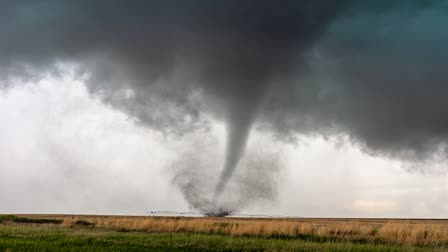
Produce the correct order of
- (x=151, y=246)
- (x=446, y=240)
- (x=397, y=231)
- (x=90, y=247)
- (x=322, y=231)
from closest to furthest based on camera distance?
(x=90, y=247) → (x=151, y=246) → (x=446, y=240) → (x=397, y=231) → (x=322, y=231)

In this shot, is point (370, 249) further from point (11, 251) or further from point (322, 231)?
point (11, 251)

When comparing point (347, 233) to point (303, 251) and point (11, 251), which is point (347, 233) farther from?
point (11, 251)

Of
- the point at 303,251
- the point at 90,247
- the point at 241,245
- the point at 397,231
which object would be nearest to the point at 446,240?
the point at 397,231

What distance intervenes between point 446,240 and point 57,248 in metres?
21.9

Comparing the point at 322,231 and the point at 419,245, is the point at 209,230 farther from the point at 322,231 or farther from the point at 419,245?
the point at 419,245

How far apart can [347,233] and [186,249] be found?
598 inches

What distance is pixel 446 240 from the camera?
26.7 metres

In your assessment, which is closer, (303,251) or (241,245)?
(303,251)

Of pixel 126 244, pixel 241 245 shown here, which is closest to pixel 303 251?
pixel 241 245

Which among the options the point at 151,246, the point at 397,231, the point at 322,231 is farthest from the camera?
the point at 322,231

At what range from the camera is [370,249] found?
2175 cm

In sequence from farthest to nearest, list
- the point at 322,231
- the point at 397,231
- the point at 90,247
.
A: 1. the point at 322,231
2. the point at 397,231
3. the point at 90,247

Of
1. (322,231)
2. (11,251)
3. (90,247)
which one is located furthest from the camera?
(322,231)

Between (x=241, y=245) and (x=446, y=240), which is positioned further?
(x=446, y=240)
